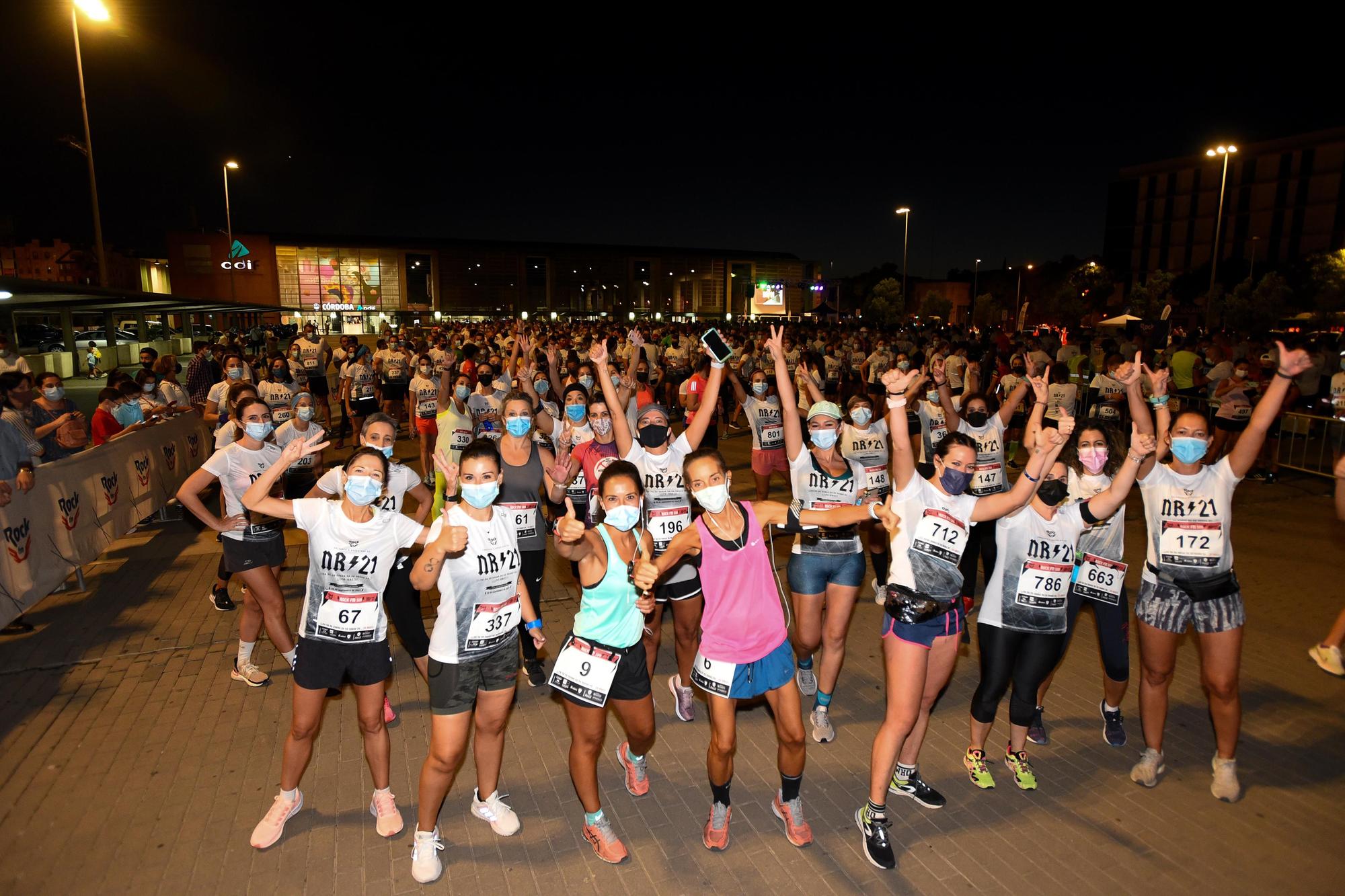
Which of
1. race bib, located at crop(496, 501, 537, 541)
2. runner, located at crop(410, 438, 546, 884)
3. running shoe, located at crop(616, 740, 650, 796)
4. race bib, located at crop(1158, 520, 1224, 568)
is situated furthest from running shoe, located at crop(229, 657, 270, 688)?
race bib, located at crop(1158, 520, 1224, 568)

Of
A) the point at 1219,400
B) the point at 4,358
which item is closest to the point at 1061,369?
the point at 1219,400

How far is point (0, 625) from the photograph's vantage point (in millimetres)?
6297

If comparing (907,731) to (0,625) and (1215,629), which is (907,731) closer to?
(1215,629)

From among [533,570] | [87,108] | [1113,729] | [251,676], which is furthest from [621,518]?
[87,108]

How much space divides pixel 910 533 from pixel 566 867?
2.41 m

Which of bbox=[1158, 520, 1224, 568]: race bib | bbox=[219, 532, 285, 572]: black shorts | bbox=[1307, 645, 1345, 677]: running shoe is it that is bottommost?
bbox=[1307, 645, 1345, 677]: running shoe

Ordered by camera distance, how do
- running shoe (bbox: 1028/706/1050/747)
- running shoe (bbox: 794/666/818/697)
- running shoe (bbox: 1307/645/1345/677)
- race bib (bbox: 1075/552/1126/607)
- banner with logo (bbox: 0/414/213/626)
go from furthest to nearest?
banner with logo (bbox: 0/414/213/626)
running shoe (bbox: 1307/645/1345/677)
running shoe (bbox: 794/666/818/697)
running shoe (bbox: 1028/706/1050/747)
race bib (bbox: 1075/552/1126/607)

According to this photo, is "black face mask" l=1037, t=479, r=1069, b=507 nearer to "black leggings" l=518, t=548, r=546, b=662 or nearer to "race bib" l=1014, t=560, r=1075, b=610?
"race bib" l=1014, t=560, r=1075, b=610

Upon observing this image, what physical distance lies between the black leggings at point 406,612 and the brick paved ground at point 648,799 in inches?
25.7

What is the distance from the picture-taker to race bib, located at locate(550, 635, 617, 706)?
3588 mm

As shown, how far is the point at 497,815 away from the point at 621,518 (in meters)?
1.78

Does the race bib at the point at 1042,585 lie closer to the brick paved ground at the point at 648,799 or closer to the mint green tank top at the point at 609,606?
the brick paved ground at the point at 648,799

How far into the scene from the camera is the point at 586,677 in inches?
141

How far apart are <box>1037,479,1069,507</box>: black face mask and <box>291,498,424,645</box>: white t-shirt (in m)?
3.49
